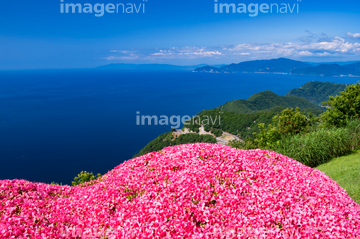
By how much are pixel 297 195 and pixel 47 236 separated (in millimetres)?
4428

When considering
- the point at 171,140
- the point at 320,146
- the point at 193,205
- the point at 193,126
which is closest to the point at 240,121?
the point at 193,126

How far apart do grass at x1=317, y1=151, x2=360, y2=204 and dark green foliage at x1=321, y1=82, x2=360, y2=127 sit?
14.0ft

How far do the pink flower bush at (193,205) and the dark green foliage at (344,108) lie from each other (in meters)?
12.3

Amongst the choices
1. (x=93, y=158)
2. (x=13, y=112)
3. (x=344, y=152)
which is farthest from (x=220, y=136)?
(x=13, y=112)

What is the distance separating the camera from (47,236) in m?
4.09

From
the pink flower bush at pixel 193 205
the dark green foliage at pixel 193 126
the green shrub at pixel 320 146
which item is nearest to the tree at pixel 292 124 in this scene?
the green shrub at pixel 320 146

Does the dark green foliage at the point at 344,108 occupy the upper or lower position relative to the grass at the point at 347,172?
upper

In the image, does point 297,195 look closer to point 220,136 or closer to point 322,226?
point 322,226

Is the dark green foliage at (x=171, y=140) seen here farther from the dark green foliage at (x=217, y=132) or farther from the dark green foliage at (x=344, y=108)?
the dark green foliage at (x=344, y=108)

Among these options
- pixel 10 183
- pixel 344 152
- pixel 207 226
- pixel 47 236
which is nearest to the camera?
pixel 207 226

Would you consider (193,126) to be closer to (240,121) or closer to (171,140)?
(240,121)

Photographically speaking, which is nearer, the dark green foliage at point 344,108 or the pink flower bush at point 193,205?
the pink flower bush at point 193,205

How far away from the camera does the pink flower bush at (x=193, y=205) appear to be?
12.4 feet

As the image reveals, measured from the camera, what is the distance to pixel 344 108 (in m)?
15.8
